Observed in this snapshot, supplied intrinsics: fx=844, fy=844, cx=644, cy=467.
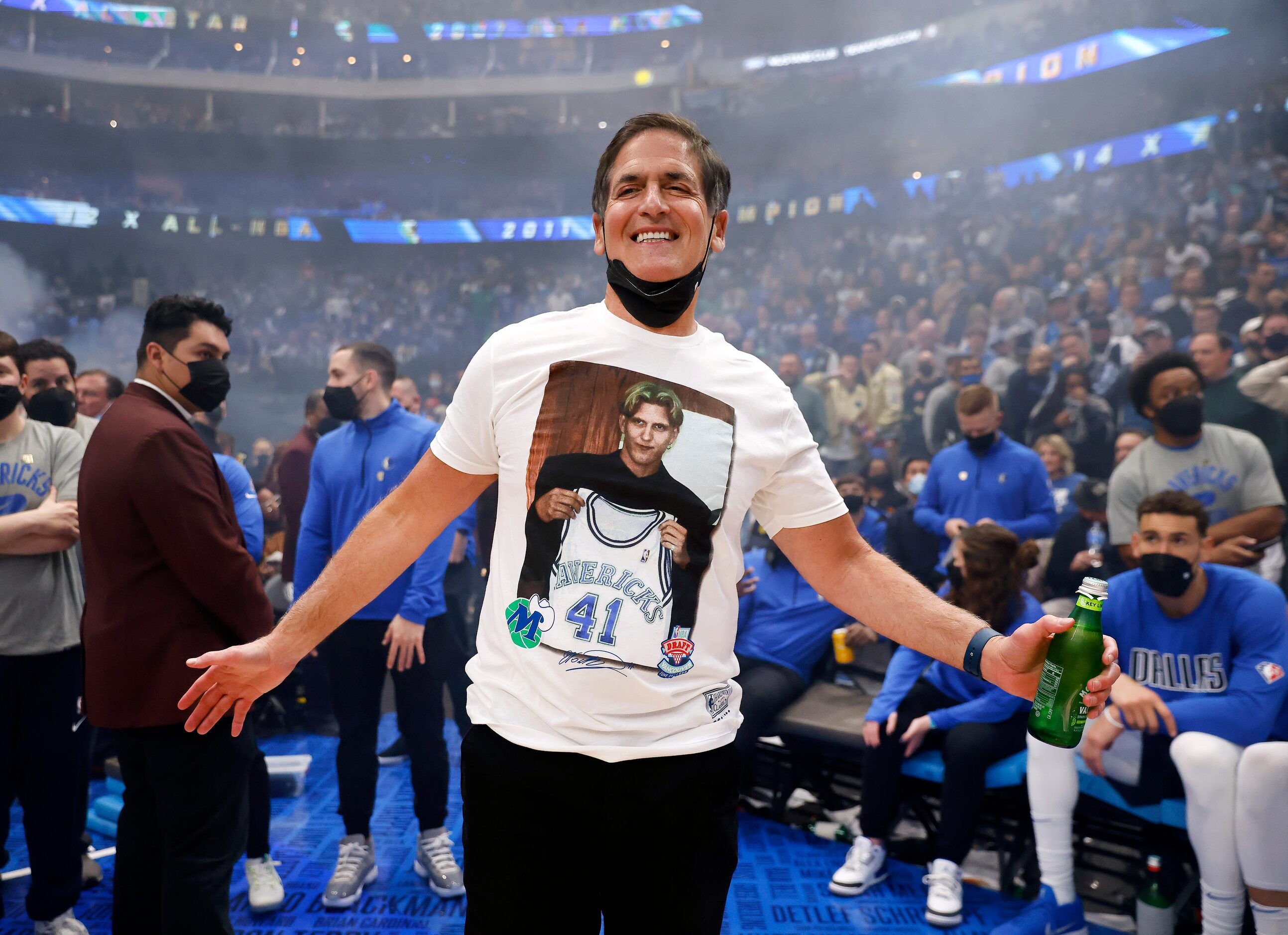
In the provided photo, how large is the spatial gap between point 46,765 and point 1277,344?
20.1 ft

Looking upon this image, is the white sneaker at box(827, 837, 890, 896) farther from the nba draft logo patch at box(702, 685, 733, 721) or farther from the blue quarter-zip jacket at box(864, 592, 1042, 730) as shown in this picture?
the nba draft logo patch at box(702, 685, 733, 721)

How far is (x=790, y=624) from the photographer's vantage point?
3615mm

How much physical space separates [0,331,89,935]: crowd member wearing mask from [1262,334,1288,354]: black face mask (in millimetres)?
5873

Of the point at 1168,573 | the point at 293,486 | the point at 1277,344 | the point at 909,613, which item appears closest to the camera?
the point at 909,613

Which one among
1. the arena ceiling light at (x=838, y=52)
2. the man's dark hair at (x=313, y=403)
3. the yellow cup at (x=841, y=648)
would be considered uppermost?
the arena ceiling light at (x=838, y=52)

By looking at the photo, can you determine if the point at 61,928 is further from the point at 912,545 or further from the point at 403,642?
the point at 912,545

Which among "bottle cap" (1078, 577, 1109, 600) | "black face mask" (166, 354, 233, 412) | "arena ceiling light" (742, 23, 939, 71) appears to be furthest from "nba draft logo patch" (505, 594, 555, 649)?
"arena ceiling light" (742, 23, 939, 71)

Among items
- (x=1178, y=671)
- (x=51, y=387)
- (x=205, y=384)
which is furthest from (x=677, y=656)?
(x=51, y=387)

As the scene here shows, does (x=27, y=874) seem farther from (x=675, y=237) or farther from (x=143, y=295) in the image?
(x=143, y=295)

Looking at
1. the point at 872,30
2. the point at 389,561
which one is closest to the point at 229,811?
the point at 389,561

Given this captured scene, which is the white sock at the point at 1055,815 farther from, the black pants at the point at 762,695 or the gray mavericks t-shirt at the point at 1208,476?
the gray mavericks t-shirt at the point at 1208,476

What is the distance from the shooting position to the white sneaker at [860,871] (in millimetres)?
2801

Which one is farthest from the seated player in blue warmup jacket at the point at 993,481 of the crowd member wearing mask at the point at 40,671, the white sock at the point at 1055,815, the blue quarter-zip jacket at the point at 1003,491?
the crowd member wearing mask at the point at 40,671
